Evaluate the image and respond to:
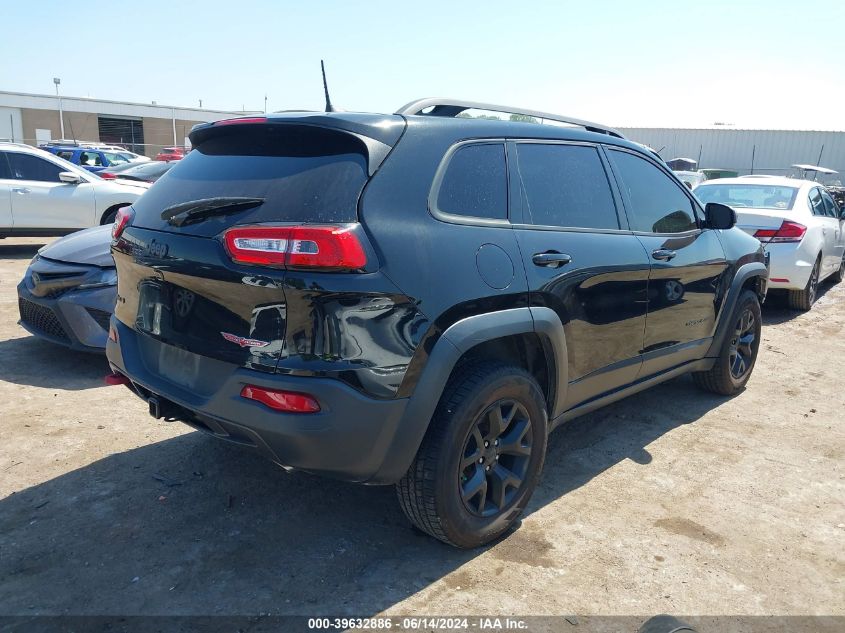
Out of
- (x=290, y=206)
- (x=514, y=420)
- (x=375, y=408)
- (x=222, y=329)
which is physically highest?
(x=290, y=206)

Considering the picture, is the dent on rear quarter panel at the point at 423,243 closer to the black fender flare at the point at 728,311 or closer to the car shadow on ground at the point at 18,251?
the black fender flare at the point at 728,311

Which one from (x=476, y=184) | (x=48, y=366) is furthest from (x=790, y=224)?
(x=48, y=366)

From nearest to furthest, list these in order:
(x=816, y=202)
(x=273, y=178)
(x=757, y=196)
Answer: (x=273, y=178), (x=757, y=196), (x=816, y=202)

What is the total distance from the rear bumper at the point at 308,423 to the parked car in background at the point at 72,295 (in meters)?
2.51

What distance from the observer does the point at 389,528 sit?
124 inches

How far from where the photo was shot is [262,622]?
97.2 inches

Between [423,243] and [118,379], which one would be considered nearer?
[423,243]

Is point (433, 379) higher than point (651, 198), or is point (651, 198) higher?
point (651, 198)

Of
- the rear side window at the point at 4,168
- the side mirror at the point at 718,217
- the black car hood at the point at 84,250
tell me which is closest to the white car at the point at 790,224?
the side mirror at the point at 718,217

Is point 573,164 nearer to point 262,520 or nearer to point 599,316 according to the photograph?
point 599,316

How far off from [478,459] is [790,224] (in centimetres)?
647

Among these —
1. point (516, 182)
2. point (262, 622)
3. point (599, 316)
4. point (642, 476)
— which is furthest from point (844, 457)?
point (262, 622)

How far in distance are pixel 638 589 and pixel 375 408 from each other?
4.42 feet

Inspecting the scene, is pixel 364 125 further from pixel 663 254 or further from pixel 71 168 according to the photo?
pixel 71 168
